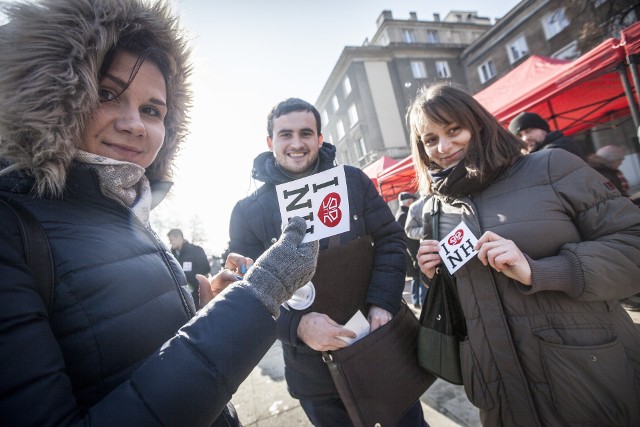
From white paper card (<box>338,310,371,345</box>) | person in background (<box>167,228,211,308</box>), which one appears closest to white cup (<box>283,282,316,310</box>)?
white paper card (<box>338,310,371,345</box>)

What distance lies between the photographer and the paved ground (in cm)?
225

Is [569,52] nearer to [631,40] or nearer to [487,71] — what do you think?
[487,71]

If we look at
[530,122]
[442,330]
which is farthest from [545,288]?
[530,122]

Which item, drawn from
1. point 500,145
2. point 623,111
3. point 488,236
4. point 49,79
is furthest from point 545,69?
point 49,79

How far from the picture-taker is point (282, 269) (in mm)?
834

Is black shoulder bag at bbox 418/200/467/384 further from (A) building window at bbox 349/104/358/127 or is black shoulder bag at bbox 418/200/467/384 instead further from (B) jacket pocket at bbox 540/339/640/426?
(A) building window at bbox 349/104/358/127

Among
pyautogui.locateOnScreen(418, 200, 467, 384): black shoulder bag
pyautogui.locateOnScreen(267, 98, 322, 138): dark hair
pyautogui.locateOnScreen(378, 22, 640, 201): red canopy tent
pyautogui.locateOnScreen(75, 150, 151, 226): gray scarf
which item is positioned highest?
pyautogui.locateOnScreen(378, 22, 640, 201): red canopy tent

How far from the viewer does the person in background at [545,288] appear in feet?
3.53

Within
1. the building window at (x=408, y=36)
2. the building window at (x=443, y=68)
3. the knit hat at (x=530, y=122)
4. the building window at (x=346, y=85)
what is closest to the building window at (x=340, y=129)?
the building window at (x=346, y=85)

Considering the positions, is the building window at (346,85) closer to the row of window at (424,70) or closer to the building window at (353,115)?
the building window at (353,115)

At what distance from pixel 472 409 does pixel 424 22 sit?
1094 inches

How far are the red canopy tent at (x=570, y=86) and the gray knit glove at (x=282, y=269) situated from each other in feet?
12.9

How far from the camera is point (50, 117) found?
0.75 metres

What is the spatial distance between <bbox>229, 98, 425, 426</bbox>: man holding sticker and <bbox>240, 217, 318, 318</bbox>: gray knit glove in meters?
0.44
